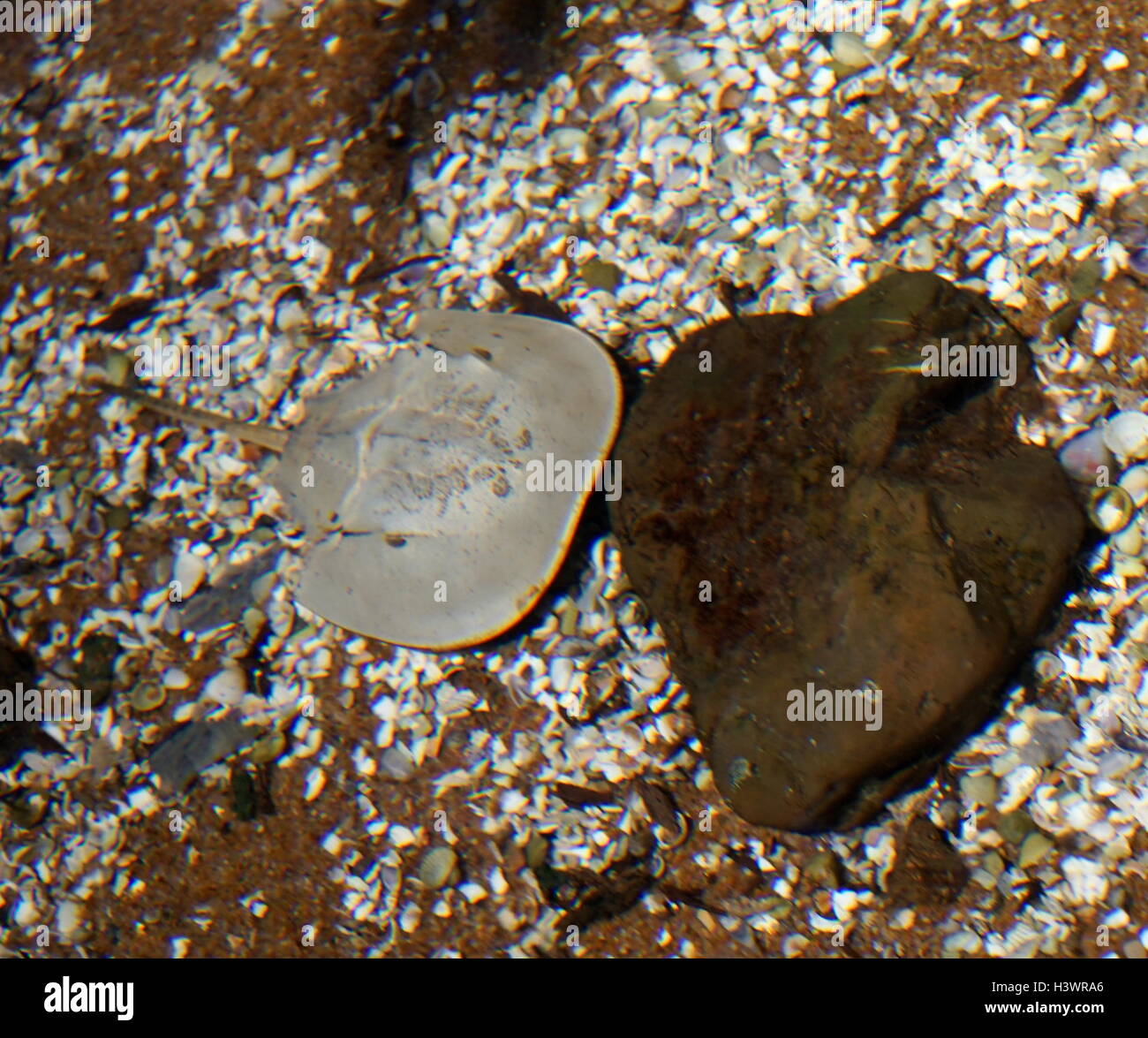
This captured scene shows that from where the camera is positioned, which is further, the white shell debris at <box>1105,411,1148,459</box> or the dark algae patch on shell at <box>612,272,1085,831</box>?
the white shell debris at <box>1105,411,1148,459</box>

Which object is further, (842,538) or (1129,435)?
(1129,435)

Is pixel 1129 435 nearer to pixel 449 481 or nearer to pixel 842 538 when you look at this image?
pixel 842 538

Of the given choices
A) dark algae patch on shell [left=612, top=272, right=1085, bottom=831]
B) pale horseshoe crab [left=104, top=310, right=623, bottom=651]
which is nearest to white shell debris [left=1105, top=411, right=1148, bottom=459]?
dark algae patch on shell [left=612, top=272, right=1085, bottom=831]

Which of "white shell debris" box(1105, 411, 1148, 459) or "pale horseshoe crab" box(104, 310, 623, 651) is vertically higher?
"white shell debris" box(1105, 411, 1148, 459)

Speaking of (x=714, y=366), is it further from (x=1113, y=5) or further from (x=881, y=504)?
(x=1113, y=5)

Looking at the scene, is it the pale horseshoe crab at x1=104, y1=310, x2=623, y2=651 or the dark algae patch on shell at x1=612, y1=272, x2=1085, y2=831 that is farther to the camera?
the pale horseshoe crab at x1=104, y1=310, x2=623, y2=651

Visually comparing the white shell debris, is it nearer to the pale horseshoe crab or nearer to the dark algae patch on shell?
the dark algae patch on shell

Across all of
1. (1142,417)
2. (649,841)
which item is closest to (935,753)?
(649,841)

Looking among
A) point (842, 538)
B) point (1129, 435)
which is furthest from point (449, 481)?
point (1129, 435)
